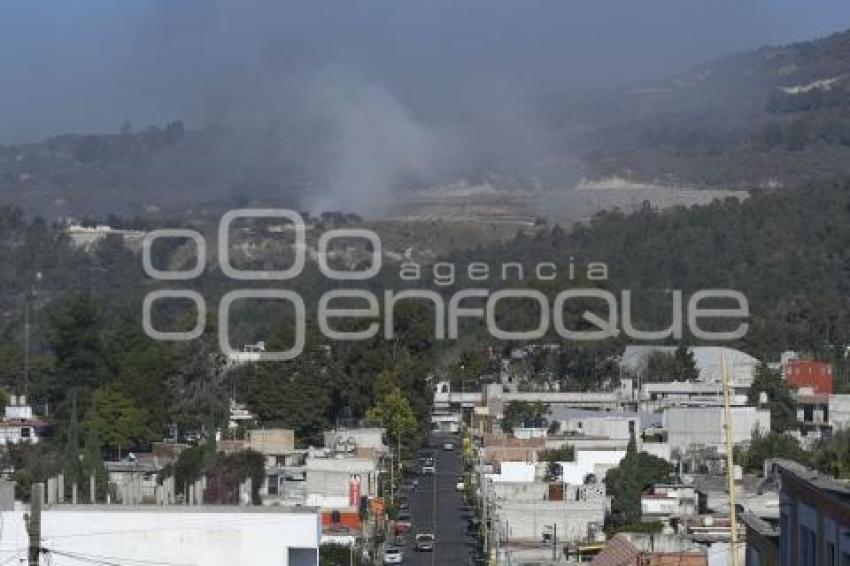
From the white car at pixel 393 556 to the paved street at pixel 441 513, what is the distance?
5.5 inches

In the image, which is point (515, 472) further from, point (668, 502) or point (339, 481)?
Result: point (668, 502)

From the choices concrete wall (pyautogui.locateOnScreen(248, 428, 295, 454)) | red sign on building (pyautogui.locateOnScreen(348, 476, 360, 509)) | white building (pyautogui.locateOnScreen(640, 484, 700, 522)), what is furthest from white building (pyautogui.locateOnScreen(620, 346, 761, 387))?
white building (pyautogui.locateOnScreen(640, 484, 700, 522))

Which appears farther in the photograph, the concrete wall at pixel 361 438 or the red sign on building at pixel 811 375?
the red sign on building at pixel 811 375

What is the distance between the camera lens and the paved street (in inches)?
1969

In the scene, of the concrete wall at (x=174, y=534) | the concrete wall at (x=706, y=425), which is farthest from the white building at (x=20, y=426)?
the concrete wall at (x=174, y=534)

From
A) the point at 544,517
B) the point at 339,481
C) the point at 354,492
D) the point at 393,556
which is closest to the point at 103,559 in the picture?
the point at 393,556

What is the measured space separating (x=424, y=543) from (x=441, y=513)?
7039 millimetres

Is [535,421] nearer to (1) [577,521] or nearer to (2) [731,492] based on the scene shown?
(1) [577,521]

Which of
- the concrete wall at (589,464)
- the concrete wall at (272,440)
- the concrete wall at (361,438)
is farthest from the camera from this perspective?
the concrete wall at (272,440)

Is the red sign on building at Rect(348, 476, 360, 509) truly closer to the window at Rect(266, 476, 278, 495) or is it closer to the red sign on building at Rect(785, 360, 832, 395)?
the window at Rect(266, 476, 278, 495)

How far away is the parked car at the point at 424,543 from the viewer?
167 ft

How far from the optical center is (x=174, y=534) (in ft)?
87.1

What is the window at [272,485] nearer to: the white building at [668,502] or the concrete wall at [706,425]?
the white building at [668,502]

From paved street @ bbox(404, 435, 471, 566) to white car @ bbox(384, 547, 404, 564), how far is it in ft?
0.46
